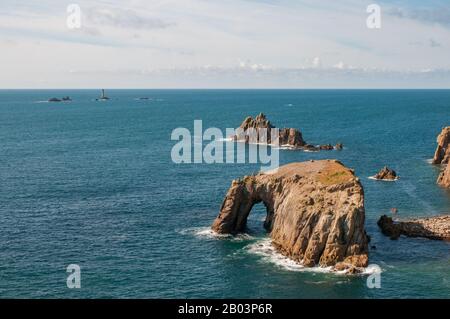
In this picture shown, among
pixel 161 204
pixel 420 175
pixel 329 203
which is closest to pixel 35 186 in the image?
pixel 161 204

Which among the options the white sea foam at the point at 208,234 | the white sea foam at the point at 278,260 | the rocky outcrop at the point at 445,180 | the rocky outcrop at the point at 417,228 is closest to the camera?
the white sea foam at the point at 278,260

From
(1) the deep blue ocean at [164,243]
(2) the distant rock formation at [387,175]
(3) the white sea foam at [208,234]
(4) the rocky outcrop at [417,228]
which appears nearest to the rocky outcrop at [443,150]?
(1) the deep blue ocean at [164,243]

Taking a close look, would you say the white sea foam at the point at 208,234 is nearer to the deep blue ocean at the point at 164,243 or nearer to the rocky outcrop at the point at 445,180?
the deep blue ocean at the point at 164,243

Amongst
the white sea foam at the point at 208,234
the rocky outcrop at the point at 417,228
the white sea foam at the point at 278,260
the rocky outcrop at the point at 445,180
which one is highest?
the rocky outcrop at the point at 445,180

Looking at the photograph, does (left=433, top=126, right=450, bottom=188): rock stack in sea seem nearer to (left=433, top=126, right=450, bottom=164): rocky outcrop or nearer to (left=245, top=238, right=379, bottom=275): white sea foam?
(left=433, top=126, right=450, bottom=164): rocky outcrop

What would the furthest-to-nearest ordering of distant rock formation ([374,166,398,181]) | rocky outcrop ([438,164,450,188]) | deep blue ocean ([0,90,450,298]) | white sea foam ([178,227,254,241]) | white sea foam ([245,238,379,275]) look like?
distant rock formation ([374,166,398,181])
rocky outcrop ([438,164,450,188])
white sea foam ([178,227,254,241])
white sea foam ([245,238,379,275])
deep blue ocean ([0,90,450,298])

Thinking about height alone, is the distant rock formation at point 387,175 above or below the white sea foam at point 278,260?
above

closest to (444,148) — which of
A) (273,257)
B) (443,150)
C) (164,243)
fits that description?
(443,150)

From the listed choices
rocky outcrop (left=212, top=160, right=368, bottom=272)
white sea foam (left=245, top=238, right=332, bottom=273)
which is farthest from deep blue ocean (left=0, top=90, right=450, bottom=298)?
rocky outcrop (left=212, top=160, right=368, bottom=272)
